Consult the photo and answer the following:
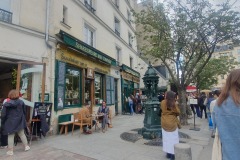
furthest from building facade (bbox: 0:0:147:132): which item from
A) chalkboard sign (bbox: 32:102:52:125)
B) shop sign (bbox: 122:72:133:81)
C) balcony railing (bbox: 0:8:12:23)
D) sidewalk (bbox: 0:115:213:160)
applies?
sidewalk (bbox: 0:115:213:160)

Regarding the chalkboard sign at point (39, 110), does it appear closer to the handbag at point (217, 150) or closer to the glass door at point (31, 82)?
the glass door at point (31, 82)

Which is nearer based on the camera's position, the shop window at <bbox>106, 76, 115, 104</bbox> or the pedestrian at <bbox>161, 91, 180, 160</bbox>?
the pedestrian at <bbox>161, 91, 180, 160</bbox>

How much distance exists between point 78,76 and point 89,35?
301 cm

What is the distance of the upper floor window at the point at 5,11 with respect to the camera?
299 inches

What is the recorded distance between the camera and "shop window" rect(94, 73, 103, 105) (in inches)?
527

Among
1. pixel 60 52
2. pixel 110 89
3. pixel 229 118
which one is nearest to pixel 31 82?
pixel 60 52

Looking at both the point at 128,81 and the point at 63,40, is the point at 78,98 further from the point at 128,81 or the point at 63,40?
the point at 128,81

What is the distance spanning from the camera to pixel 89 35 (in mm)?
12992

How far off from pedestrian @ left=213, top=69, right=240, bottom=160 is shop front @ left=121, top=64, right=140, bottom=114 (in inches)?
584

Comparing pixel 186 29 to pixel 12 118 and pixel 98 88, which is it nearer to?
pixel 98 88

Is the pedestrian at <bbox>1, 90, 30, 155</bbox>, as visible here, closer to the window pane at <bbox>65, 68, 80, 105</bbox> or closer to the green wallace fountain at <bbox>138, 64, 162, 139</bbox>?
the window pane at <bbox>65, 68, 80, 105</bbox>

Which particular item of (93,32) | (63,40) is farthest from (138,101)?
(63,40)

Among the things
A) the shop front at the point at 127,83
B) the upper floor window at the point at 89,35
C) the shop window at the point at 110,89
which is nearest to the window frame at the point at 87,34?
the upper floor window at the point at 89,35

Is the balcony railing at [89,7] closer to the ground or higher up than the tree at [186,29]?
higher up
